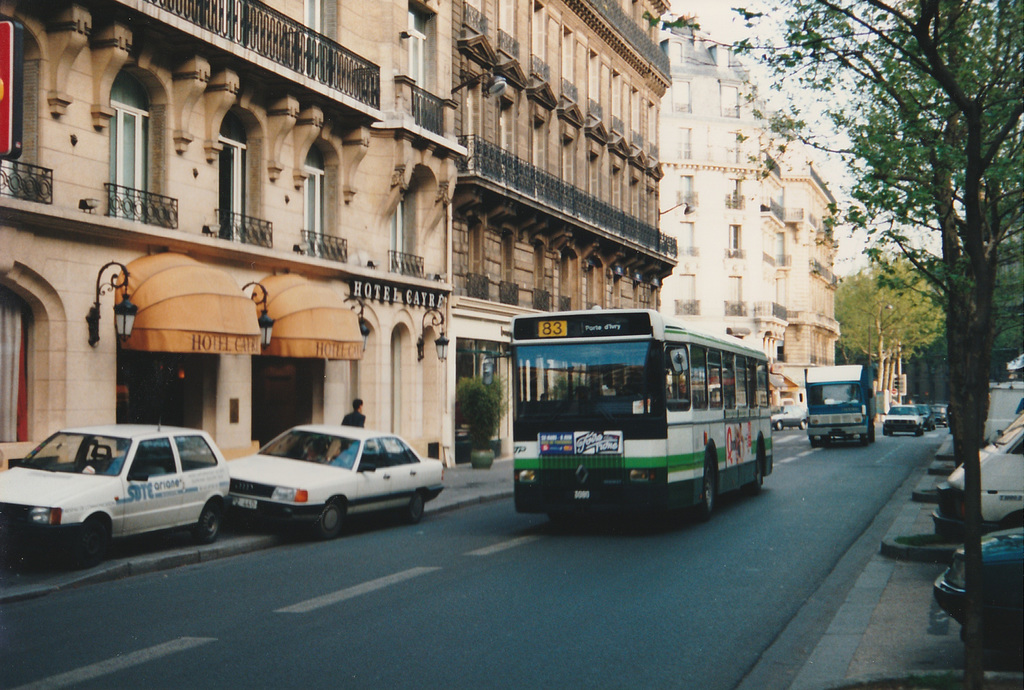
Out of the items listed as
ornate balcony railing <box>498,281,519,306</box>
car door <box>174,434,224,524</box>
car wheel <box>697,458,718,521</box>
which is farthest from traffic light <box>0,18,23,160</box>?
ornate balcony railing <box>498,281,519,306</box>

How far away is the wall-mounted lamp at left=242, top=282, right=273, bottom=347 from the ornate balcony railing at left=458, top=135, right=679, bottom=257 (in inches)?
396

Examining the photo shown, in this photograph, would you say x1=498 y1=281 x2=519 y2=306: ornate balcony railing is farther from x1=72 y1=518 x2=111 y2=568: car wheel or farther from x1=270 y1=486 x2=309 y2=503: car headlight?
x1=72 y1=518 x2=111 y2=568: car wheel

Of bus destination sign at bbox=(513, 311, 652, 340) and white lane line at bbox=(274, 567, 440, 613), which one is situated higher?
bus destination sign at bbox=(513, 311, 652, 340)

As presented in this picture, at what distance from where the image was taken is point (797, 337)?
8869 centimetres

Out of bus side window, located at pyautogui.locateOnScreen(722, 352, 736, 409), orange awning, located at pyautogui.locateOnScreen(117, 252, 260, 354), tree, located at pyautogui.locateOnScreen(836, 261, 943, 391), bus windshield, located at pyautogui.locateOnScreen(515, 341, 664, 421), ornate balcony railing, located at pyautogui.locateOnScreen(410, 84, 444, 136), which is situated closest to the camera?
bus windshield, located at pyautogui.locateOnScreen(515, 341, 664, 421)

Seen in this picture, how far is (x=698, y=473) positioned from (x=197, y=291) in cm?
838

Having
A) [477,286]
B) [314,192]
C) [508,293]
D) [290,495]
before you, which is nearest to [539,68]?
[508,293]

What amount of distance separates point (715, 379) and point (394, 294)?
1078 cm

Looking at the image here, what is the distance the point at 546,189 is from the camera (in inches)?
1377

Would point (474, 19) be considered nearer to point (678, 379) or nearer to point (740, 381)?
point (740, 381)

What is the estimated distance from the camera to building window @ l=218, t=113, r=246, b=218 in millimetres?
20703

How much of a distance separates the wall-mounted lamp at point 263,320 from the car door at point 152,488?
6606 mm

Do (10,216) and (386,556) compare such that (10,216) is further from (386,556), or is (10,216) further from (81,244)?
(386,556)

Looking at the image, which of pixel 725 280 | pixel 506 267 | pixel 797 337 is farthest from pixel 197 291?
pixel 797 337
